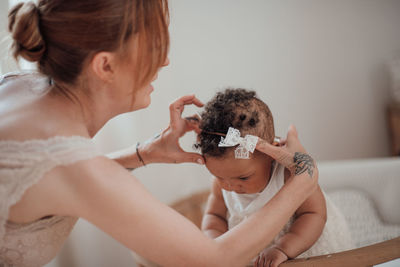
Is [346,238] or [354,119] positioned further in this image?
[354,119]

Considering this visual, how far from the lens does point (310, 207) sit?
45.4 inches

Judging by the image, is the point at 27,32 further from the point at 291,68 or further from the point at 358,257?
the point at 291,68

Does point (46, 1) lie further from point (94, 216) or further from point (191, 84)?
point (191, 84)

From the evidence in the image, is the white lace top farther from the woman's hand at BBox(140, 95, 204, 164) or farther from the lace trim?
the woman's hand at BBox(140, 95, 204, 164)

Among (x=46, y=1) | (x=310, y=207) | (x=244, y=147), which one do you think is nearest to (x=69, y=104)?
(x=46, y=1)

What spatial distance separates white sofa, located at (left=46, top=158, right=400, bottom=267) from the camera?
176cm

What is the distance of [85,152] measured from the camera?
2.63 feet

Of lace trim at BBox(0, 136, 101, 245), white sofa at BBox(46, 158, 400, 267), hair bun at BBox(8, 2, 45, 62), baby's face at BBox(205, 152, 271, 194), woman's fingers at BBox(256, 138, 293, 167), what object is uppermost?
hair bun at BBox(8, 2, 45, 62)

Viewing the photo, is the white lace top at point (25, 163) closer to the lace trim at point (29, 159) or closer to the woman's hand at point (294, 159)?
the lace trim at point (29, 159)

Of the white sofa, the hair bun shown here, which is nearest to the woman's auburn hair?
the hair bun

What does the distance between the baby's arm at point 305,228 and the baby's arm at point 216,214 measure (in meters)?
0.26

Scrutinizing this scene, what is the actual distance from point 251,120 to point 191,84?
1.07m

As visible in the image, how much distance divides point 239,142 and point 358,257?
406 millimetres

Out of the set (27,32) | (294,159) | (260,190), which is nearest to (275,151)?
(294,159)
